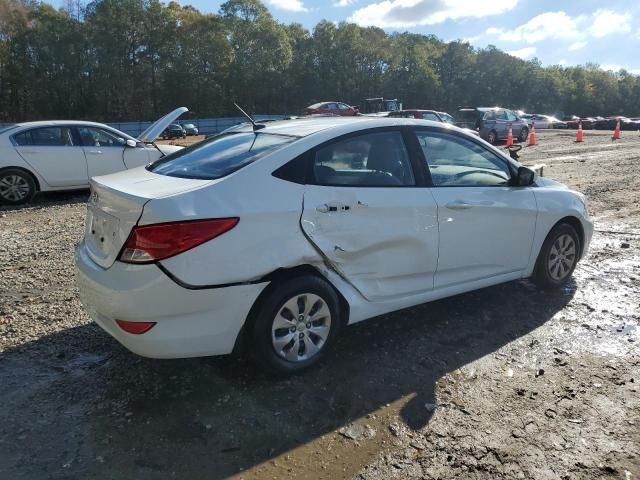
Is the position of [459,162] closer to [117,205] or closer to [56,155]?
[117,205]

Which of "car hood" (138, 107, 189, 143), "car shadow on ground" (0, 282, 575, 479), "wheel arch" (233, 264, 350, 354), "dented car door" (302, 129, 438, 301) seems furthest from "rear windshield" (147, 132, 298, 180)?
"car hood" (138, 107, 189, 143)

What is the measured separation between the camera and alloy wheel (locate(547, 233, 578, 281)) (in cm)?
493

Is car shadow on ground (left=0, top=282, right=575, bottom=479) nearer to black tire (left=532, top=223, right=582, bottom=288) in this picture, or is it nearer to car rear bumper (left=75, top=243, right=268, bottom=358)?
car rear bumper (left=75, top=243, right=268, bottom=358)

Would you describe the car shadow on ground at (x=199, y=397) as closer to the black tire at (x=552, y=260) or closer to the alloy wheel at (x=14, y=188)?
the black tire at (x=552, y=260)

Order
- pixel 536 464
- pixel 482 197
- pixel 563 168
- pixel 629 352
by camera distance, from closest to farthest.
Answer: pixel 536 464 → pixel 629 352 → pixel 482 197 → pixel 563 168

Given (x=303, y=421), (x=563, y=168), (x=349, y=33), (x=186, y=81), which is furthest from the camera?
(x=349, y=33)

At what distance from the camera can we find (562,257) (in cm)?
502

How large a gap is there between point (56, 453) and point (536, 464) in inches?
95.8

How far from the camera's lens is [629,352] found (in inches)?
152

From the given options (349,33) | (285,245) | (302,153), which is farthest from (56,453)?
(349,33)

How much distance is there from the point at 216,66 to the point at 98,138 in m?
64.5

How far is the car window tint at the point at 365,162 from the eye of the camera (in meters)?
3.59

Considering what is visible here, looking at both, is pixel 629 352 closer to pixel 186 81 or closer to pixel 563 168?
pixel 563 168

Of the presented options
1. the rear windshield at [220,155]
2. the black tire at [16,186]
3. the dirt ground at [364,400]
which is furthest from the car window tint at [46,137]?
the rear windshield at [220,155]
